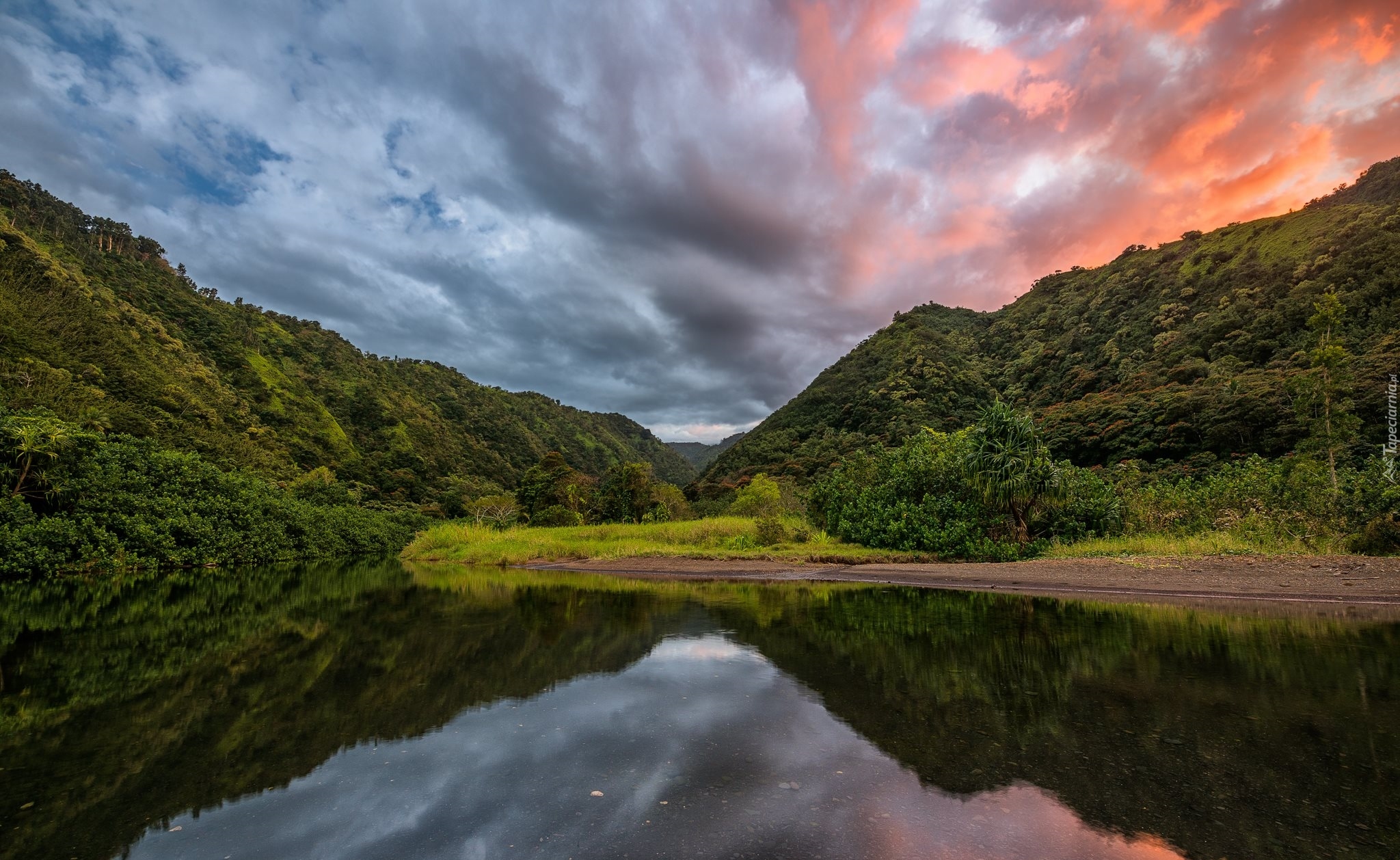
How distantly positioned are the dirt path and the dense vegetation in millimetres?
21693

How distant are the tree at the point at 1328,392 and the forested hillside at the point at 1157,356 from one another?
0.24 m

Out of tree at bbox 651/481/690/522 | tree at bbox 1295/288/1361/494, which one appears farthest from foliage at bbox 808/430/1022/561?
tree at bbox 651/481/690/522

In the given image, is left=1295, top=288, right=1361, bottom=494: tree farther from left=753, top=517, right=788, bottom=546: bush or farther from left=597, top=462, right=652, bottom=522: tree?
left=597, top=462, right=652, bottom=522: tree

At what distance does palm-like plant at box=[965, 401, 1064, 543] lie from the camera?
76.7ft

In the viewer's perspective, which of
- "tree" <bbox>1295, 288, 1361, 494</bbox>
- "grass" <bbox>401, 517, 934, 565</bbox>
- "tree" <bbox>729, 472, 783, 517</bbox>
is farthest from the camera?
"tree" <bbox>729, 472, 783, 517</bbox>

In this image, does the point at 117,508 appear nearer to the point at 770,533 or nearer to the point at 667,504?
the point at 770,533

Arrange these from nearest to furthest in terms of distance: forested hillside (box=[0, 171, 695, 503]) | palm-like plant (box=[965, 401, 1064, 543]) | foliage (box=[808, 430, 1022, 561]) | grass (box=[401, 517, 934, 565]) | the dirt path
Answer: the dirt path < palm-like plant (box=[965, 401, 1064, 543]) < foliage (box=[808, 430, 1022, 561]) < grass (box=[401, 517, 934, 565]) < forested hillside (box=[0, 171, 695, 503])

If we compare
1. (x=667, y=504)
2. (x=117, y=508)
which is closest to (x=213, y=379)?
(x=117, y=508)

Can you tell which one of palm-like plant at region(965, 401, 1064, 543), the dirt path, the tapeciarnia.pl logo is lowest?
the dirt path

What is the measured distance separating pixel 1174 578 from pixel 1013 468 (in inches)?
312

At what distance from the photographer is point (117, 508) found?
24516 millimetres

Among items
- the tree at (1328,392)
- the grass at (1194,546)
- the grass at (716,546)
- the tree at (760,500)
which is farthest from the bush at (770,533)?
the tree at (1328,392)

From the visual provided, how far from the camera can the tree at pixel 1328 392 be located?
24469mm

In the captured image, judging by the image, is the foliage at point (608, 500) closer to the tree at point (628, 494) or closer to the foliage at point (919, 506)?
the tree at point (628, 494)
